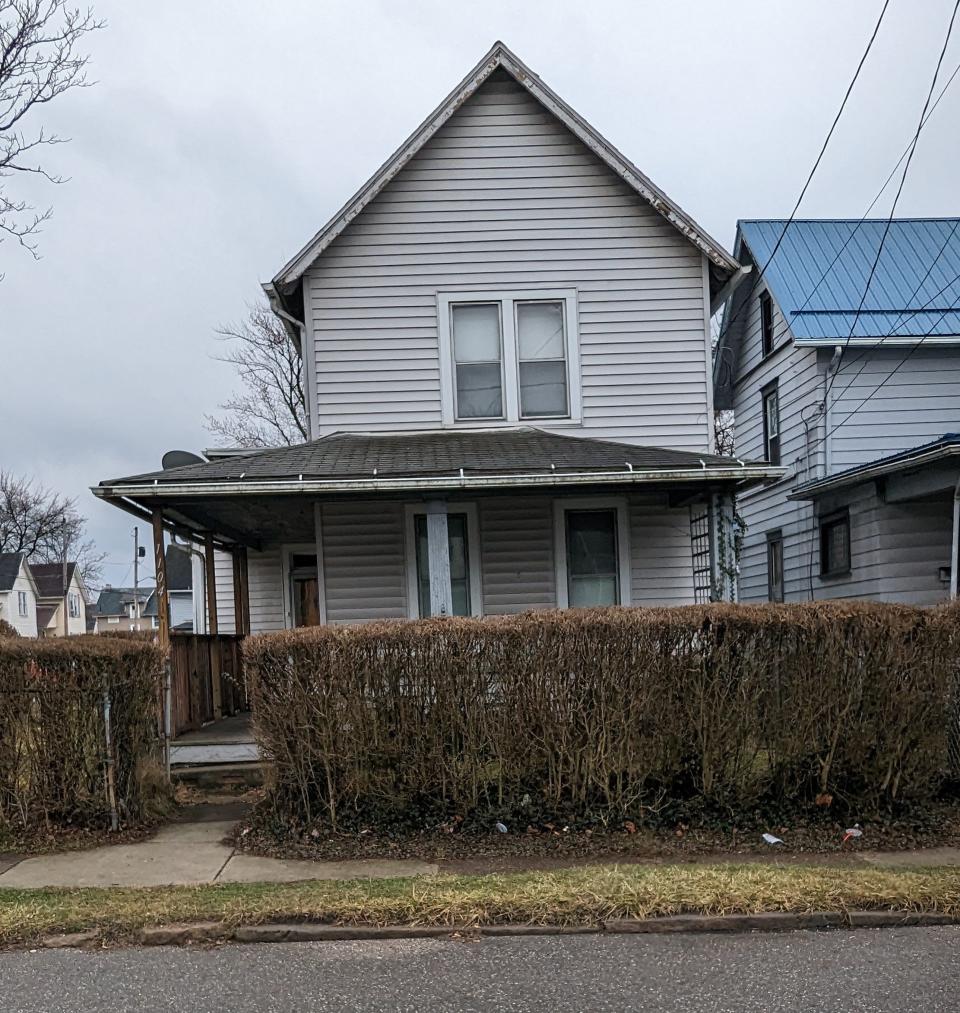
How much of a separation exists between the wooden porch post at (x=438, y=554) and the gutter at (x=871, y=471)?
587 centimetres

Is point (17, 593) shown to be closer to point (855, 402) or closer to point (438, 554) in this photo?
point (855, 402)

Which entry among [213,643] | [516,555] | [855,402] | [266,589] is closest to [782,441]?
[855,402]

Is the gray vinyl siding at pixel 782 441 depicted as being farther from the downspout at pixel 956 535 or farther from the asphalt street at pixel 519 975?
the asphalt street at pixel 519 975

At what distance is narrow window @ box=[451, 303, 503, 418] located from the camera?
1145cm

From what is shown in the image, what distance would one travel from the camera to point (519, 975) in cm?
436

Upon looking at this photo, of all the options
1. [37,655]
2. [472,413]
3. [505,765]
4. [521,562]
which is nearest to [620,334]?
[472,413]

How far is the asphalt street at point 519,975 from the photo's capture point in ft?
13.4

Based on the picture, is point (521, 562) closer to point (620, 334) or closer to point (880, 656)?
point (620, 334)

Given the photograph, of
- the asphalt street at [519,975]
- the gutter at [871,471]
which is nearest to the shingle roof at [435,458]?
the gutter at [871,471]

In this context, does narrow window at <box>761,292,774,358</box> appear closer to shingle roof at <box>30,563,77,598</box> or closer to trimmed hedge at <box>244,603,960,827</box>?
trimmed hedge at <box>244,603,960,827</box>

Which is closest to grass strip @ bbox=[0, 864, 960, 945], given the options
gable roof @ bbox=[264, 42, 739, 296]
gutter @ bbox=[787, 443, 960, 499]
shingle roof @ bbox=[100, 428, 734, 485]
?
shingle roof @ bbox=[100, 428, 734, 485]

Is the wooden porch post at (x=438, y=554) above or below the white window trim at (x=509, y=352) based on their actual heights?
below

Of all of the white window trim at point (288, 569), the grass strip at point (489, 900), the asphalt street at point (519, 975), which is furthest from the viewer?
the white window trim at point (288, 569)

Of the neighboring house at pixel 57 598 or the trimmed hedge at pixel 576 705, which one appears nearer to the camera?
the trimmed hedge at pixel 576 705
